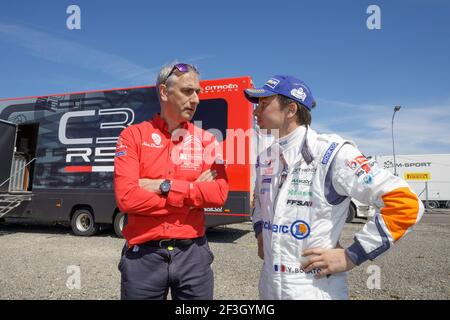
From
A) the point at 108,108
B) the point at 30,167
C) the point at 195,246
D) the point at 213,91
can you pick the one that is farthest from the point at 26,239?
the point at 195,246

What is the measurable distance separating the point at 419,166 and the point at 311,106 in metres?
24.7

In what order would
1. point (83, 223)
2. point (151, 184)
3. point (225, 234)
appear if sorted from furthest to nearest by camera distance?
1. point (225, 234)
2. point (83, 223)
3. point (151, 184)

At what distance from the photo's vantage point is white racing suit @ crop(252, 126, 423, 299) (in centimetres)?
141

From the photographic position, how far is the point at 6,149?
895 centimetres

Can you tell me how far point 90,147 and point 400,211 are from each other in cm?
800

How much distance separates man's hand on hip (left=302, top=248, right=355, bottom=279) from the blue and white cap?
0.80 meters

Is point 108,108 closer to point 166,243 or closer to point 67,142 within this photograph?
point 67,142

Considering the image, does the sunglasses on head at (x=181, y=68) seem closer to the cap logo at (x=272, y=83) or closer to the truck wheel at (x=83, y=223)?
the cap logo at (x=272, y=83)

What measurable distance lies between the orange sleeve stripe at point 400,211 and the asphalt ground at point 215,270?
9.41 ft

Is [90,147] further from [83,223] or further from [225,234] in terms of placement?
[225,234]

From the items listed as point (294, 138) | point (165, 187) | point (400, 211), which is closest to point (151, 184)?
point (165, 187)

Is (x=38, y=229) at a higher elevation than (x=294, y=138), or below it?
below

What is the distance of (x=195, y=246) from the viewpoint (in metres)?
1.89

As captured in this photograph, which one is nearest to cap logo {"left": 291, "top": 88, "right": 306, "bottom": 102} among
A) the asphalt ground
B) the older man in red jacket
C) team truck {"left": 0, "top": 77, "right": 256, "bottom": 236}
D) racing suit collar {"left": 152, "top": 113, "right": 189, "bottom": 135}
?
the older man in red jacket
